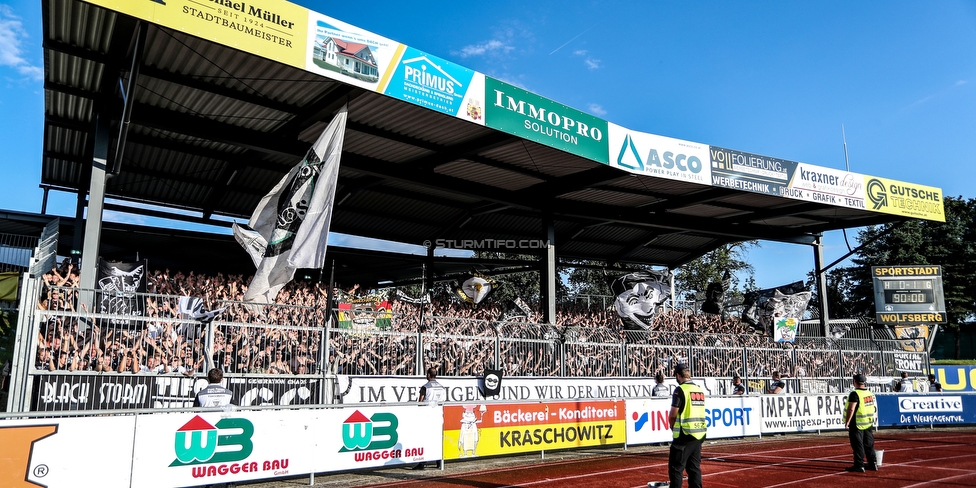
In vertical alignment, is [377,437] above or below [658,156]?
below

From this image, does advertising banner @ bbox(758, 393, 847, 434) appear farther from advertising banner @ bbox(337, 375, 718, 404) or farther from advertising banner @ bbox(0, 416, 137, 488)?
advertising banner @ bbox(0, 416, 137, 488)

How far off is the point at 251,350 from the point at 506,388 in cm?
671

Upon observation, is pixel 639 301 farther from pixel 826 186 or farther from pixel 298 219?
pixel 298 219

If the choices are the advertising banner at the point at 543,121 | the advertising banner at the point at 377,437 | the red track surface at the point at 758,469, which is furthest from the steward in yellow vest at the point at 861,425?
the advertising banner at the point at 543,121

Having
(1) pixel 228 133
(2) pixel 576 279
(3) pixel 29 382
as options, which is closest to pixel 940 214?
(1) pixel 228 133

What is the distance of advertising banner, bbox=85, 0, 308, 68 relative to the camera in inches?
445

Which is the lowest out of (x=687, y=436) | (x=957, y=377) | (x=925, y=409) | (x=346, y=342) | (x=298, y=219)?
(x=925, y=409)

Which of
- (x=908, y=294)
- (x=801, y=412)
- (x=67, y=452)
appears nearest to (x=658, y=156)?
(x=801, y=412)

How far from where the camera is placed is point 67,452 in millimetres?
8523

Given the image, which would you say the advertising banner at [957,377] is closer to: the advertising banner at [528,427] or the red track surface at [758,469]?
the red track surface at [758,469]

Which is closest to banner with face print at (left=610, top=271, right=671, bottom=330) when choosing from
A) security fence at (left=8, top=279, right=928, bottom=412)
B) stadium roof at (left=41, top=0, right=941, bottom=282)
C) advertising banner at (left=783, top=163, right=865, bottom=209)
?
security fence at (left=8, top=279, right=928, bottom=412)

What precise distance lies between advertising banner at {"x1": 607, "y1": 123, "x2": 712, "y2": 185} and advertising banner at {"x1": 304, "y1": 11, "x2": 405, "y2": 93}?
23.5ft

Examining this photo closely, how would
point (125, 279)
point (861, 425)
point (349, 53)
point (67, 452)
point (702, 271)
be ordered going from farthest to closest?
point (702, 271), point (125, 279), point (349, 53), point (861, 425), point (67, 452)

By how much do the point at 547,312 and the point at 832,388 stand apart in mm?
10949
